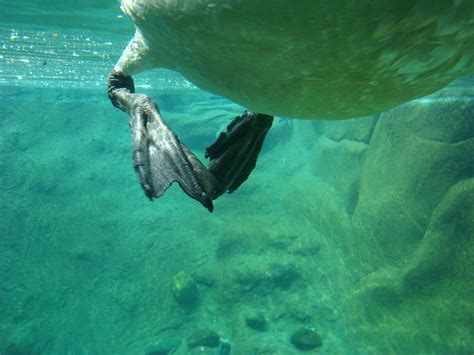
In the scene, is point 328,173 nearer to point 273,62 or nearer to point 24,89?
point 273,62

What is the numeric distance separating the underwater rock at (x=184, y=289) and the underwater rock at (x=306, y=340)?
3.62 meters

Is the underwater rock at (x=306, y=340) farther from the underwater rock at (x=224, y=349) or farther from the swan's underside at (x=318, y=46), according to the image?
the swan's underside at (x=318, y=46)

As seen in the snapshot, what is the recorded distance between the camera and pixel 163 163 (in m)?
2.52

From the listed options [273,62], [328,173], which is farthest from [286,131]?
[273,62]

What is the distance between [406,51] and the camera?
5.70ft

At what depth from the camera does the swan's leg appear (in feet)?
7.80

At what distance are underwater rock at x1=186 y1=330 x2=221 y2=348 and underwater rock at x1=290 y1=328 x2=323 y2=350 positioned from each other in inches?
89.4

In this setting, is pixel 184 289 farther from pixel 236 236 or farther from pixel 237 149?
pixel 237 149

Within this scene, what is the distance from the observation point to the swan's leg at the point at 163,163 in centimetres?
238

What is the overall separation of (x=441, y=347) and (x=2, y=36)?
1683 cm

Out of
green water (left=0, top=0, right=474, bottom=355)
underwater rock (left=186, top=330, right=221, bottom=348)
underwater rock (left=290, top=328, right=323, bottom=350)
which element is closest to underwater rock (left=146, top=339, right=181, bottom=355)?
green water (left=0, top=0, right=474, bottom=355)

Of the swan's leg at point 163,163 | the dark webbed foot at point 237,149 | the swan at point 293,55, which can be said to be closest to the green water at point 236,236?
the dark webbed foot at point 237,149

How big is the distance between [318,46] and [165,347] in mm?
11014

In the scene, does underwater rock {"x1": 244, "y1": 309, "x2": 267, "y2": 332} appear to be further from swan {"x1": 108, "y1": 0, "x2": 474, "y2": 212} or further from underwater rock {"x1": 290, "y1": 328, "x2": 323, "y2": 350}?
swan {"x1": 108, "y1": 0, "x2": 474, "y2": 212}
